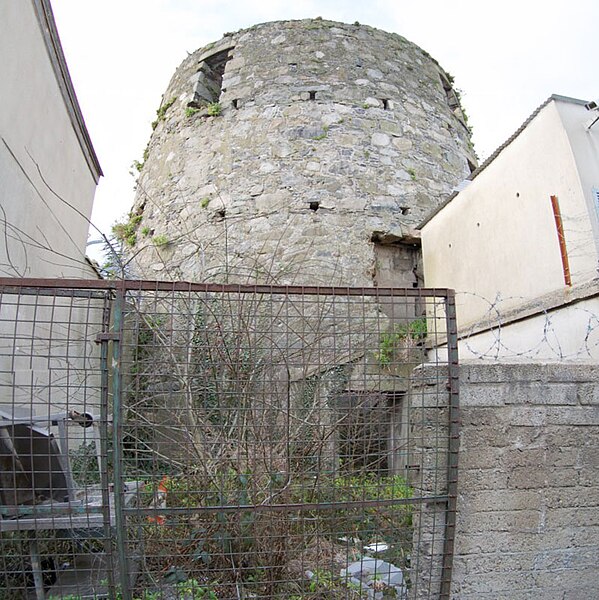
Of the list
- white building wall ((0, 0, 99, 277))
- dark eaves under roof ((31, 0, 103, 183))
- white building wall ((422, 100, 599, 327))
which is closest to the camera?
white building wall ((0, 0, 99, 277))

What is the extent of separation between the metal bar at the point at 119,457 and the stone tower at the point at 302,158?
12.3 feet

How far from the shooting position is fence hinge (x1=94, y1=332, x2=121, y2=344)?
220 cm

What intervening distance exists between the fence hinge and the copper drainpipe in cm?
339

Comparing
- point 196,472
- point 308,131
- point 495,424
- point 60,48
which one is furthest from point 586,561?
point 308,131

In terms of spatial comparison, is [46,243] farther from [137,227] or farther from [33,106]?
[137,227]

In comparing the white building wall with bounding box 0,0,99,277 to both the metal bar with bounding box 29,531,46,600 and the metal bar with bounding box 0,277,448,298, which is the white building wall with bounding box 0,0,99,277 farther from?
the metal bar with bounding box 29,531,46,600

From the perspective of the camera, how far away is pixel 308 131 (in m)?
7.39

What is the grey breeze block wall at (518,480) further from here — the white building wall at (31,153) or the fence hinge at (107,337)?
the white building wall at (31,153)

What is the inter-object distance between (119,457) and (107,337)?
53cm

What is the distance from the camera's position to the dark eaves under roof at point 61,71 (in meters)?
3.70

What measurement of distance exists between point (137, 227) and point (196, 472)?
601 cm

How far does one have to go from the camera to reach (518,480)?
2.42 m

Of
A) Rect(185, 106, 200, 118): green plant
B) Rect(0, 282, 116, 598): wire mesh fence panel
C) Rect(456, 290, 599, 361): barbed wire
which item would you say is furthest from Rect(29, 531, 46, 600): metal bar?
Rect(185, 106, 200, 118): green plant

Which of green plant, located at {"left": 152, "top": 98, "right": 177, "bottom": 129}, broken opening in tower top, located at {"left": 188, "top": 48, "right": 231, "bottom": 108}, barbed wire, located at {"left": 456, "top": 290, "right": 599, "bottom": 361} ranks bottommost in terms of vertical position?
barbed wire, located at {"left": 456, "top": 290, "right": 599, "bottom": 361}
